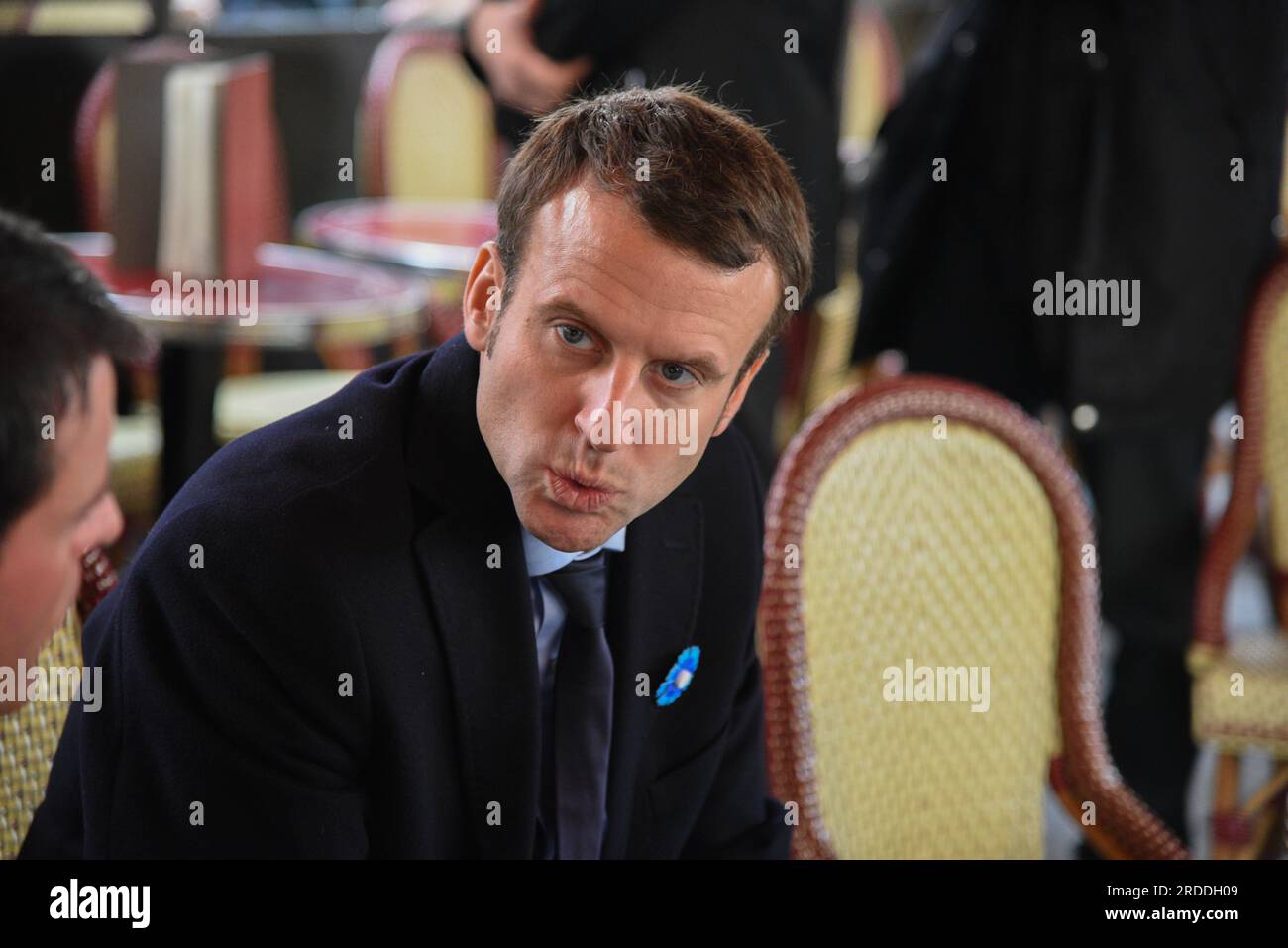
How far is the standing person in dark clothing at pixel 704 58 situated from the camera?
1.50m

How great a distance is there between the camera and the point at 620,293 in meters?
0.92

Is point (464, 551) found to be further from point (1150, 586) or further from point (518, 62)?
point (1150, 586)

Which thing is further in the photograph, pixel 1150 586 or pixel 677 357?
pixel 1150 586

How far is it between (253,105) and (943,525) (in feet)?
4.13

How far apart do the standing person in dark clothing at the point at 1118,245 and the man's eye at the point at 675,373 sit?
136 cm

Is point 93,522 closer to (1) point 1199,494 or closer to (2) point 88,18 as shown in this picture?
(1) point 1199,494

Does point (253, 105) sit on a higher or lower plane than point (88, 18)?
lower

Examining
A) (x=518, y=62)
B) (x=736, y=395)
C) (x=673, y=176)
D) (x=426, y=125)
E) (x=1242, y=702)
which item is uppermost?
(x=426, y=125)

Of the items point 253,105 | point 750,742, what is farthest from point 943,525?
point 253,105

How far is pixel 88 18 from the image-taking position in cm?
466

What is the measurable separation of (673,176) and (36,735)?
633 mm

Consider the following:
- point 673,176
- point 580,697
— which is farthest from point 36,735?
point 673,176

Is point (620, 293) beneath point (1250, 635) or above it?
above

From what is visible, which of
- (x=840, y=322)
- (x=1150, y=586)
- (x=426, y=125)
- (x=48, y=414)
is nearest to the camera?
(x=48, y=414)
